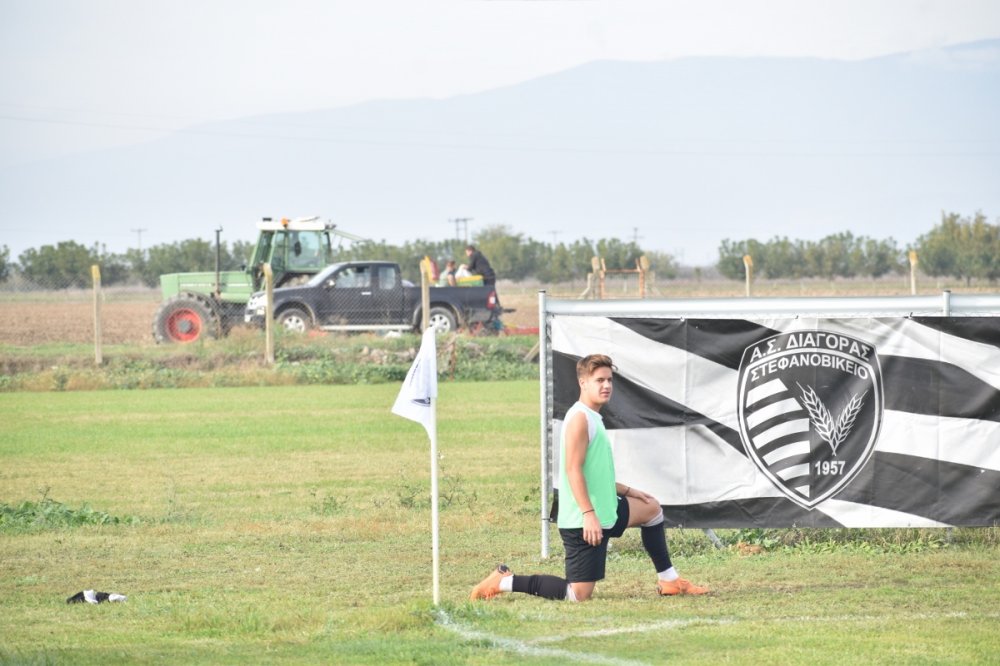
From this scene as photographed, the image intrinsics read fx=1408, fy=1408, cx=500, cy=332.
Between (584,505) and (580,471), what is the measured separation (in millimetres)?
203

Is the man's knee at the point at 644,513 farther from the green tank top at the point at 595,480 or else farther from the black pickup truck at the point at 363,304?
the black pickup truck at the point at 363,304

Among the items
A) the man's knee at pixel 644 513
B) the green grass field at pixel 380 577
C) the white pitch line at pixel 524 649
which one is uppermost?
the man's knee at pixel 644 513

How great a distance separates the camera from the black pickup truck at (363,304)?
110 ft

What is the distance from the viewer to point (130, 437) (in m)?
18.7

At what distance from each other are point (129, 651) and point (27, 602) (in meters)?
2.08

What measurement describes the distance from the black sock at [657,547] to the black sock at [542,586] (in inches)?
24.2

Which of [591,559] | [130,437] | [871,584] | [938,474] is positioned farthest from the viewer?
[130,437]

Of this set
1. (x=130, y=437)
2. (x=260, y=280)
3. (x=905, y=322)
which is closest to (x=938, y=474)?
(x=905, y=322)

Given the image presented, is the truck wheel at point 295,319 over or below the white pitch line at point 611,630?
over

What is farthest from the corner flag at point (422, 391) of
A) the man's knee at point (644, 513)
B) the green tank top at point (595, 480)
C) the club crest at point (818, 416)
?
the club crest at point (818, 416)

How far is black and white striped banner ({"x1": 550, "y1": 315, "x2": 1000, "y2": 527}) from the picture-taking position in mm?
9641

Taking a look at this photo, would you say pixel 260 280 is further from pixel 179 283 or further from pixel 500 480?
pixel 500 480

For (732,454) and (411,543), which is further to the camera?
(411,543)

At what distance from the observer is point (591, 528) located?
816cm
